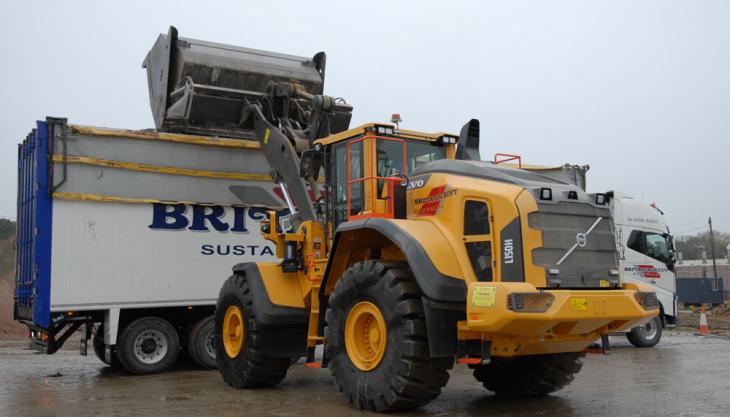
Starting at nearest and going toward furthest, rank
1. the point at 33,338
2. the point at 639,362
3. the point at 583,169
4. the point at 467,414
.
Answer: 1. the point at 467,414
2. the point at 33,338
3. the point at 639,362
4. the point at 583,169

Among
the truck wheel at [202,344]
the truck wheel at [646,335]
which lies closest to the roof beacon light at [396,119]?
the truck wheel at [202,344]

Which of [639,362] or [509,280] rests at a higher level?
[509,280]

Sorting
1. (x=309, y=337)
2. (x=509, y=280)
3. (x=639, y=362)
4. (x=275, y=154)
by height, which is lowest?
(x=639, y=362)

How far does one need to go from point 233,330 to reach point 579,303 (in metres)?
4.86

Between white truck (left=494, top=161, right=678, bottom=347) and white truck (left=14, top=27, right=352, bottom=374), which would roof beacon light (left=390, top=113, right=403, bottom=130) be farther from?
white truck (left=494, top=161, right=678, bottom=347)

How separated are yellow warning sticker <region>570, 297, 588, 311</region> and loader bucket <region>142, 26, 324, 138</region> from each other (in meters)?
6.78

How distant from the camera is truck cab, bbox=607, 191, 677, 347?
15453 millimetres

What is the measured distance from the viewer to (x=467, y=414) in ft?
24.1

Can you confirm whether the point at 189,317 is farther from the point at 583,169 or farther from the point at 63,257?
the point at 583,169

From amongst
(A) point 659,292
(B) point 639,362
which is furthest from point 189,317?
(A) point 659,292

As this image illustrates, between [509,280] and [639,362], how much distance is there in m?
6.88

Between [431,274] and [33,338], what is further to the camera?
[33,338]

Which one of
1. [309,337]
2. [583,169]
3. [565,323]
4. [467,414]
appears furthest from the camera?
[583,169]

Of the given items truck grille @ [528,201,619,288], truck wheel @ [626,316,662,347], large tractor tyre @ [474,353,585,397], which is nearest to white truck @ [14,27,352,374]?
large tractor tyre @ [474,353,585,397]
